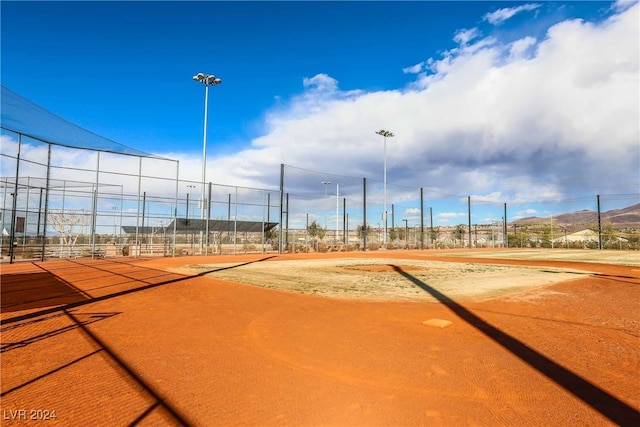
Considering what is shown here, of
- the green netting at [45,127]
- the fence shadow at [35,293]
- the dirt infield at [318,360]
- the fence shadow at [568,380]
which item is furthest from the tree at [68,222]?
the fence shadow at [568,380]

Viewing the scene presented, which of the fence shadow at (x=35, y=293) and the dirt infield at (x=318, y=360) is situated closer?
the dirt infield at (x=318, y=360)

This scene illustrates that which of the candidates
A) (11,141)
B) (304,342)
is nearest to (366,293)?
(304,342)

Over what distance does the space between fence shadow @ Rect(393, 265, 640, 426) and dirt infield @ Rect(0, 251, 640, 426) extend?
0.02 meters

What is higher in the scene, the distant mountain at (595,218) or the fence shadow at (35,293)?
the distant mountain at (595,218)

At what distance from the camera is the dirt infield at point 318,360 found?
3.30 meters

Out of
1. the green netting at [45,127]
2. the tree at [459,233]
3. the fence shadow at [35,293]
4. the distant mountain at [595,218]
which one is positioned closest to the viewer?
the fence shadow at [35,293]

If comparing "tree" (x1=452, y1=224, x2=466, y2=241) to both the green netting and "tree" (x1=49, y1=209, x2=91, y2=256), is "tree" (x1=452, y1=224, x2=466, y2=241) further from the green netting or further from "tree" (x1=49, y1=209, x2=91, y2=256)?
"tree" (x1=49, y1=209, x2=91, y2=256)

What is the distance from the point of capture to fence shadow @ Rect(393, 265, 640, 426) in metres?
3.23

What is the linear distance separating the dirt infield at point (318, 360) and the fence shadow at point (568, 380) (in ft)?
0.07

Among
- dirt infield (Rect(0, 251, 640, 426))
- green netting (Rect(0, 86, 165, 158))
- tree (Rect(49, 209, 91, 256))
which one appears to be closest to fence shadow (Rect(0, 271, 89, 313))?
dirt infield (Rect(0, 251, 640, 426))

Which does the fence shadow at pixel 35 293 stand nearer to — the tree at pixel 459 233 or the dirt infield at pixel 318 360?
the dirt infield at pixel 318 360

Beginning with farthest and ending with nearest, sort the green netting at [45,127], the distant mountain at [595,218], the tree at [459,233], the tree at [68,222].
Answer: the distant mountain at [595,218] → the tree at [459,233] → the tree at [68,222] → the green netting at [45,127]

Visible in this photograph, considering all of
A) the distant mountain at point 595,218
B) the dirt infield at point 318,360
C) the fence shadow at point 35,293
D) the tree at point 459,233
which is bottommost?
the dirt infield at point 318,360

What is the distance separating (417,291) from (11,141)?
63.3 feet
